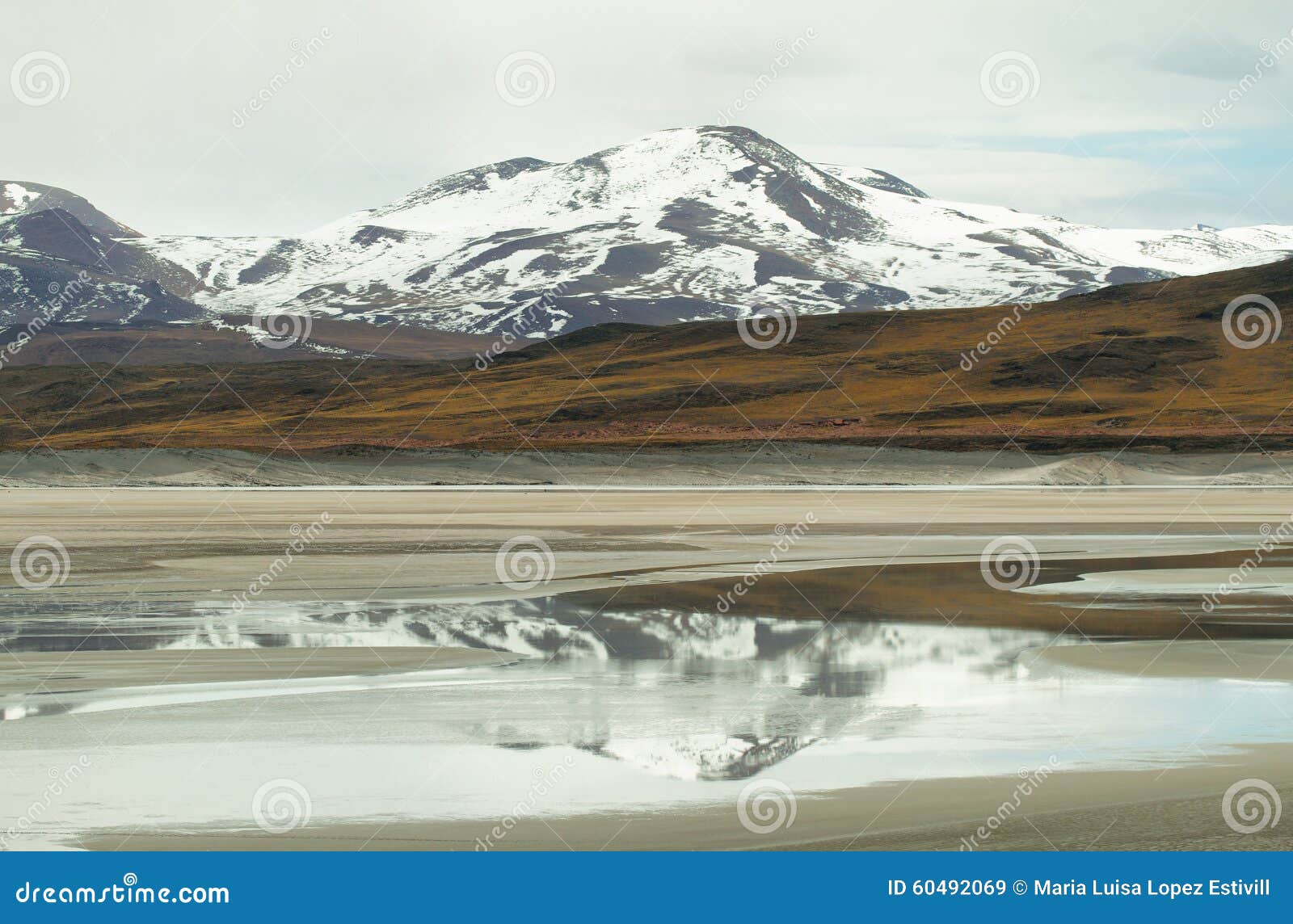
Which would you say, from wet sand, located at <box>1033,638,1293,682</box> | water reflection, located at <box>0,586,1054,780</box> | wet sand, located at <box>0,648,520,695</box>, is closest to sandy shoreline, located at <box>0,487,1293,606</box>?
water reflection, located at <box>0,586,1054,780</box>

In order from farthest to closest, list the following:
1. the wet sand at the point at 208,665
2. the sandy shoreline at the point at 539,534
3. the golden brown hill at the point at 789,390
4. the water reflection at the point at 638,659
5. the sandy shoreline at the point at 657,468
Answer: the golden brown hill at the point at 789,390
the sandy shoreline at the point at 657,468
the sandy shoreline at the point at 539,534
the wet sand at the point at 208,665
the water reflection at the point at 638,659

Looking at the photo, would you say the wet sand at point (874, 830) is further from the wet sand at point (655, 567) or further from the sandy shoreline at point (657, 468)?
the sandy shoreline at point (657, 468)

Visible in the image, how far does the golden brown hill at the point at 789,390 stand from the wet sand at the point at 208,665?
74250 millimetres

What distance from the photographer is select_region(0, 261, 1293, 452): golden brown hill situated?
114 meters

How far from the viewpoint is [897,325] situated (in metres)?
180

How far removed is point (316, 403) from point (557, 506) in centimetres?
11375

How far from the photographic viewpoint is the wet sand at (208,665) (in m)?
15.8

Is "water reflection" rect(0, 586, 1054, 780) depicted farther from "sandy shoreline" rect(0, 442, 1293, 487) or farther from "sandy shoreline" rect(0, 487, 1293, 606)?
"sandy shoreline" rect(0, 442, 1293, 487)

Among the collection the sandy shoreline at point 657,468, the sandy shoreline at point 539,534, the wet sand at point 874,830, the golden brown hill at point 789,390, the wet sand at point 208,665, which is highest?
the golden brown hill at point 789,390

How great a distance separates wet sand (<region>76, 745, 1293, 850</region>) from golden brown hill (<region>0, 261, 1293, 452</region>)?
79557 millimetres

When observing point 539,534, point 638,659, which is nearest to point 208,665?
point 638,659

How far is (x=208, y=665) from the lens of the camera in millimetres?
16969

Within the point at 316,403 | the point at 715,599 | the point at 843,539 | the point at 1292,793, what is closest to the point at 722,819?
the point at 1292,793

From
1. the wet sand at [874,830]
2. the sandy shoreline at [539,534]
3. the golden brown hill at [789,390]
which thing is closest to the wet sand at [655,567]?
the wet sand at [874,830]
